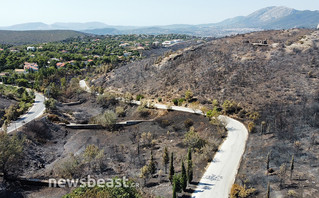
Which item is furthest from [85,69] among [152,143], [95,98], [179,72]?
[152,143]

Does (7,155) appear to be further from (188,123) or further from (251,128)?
(251,128)

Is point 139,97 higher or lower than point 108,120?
higher

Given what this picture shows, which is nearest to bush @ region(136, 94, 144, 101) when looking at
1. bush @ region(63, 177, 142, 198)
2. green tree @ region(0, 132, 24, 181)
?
green tree @ region(0, 132, 24, 181)

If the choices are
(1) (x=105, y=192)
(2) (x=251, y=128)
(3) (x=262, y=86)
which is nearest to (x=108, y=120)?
(2) (x=251, y=128)

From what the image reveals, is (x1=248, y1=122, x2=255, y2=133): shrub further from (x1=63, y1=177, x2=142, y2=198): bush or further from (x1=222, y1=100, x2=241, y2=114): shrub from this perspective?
(x1=63, y1=177, x2=142, y2=198): bush

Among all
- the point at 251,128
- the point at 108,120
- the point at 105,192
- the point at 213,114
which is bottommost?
the point at 108,120

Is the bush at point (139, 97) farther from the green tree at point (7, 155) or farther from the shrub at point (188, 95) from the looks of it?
the green tree at point (7, 155)

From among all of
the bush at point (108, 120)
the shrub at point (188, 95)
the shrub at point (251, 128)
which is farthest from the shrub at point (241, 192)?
the shrub at point (188, 95)
